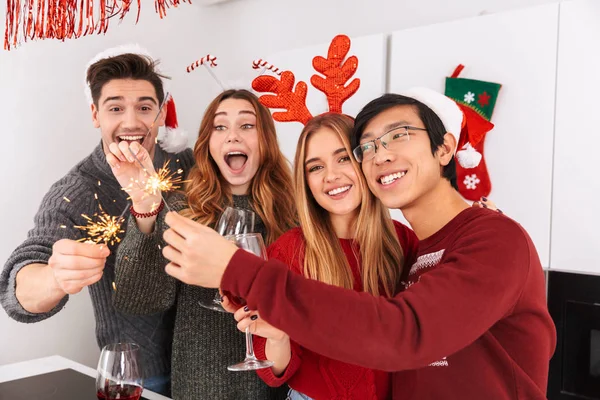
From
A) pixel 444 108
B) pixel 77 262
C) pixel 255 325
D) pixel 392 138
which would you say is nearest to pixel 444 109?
pixel 444 108

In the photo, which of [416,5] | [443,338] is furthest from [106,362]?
[416,5]

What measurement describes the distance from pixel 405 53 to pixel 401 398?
149 cm

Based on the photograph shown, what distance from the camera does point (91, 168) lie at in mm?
2014

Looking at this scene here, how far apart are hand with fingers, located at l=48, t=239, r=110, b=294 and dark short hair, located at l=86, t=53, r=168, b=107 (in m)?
0.89

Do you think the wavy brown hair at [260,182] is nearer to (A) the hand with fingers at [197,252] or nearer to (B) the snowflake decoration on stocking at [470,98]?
(B) the snowflake decoration on stocking at [470,98]

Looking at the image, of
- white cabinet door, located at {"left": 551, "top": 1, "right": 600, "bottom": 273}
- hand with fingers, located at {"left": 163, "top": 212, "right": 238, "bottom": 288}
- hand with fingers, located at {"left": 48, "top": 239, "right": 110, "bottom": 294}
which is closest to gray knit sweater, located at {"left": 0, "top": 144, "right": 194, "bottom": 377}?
hand with fingers, located at {"left": 48, "top": 239, "right": 110, "bottom": 294}

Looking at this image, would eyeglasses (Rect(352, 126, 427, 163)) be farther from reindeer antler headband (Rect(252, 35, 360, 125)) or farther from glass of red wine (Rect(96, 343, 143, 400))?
glass of red wine (Rect(96, 343, 143, 400))

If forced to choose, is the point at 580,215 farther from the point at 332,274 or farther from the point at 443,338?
the point at 443,338

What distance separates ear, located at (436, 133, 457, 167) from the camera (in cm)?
129


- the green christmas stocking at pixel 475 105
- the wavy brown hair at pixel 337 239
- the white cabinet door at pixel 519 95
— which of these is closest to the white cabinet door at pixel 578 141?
the white cabinet door at pixel 519 95

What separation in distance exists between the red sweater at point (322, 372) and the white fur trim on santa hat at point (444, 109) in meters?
0.37

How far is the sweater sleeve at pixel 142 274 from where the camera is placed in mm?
1545

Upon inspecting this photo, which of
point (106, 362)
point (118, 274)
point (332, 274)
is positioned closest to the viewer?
point (106, 362)

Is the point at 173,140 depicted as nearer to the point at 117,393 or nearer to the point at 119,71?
the point at 119,71
